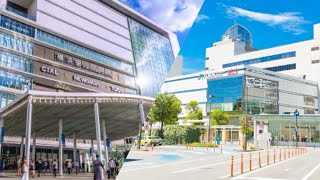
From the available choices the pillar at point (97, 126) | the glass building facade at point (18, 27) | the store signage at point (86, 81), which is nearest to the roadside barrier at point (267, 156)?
the pillar at point (97, 126)

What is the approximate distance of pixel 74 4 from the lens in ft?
7.46

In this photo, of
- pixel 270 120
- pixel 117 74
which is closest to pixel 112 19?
pixel 117 74

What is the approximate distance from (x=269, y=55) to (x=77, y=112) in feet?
3.98

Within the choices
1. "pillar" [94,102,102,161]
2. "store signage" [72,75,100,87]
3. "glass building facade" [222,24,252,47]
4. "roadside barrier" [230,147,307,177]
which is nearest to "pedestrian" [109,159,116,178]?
"pillar" [94,102,102,161]

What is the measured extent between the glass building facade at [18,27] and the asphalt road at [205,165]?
3.01 feet

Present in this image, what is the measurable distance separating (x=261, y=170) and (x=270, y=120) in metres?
0.32

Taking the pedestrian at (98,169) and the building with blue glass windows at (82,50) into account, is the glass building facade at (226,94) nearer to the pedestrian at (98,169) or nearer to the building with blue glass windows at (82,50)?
the building with blue glass windows at (82,50)

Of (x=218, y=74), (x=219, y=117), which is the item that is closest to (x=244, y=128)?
(x=219, y=117)

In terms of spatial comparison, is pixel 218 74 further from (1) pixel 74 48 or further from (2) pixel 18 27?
(2) pixel 18 27

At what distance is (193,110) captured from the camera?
234cm

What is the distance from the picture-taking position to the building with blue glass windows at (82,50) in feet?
6.43

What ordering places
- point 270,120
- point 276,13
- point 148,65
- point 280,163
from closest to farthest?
point 276,13, point 148,65, point 270,120, point 280,163

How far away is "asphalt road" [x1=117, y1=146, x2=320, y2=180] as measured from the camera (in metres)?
2.05

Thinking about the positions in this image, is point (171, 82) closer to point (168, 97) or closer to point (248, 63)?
point (168, 97)
